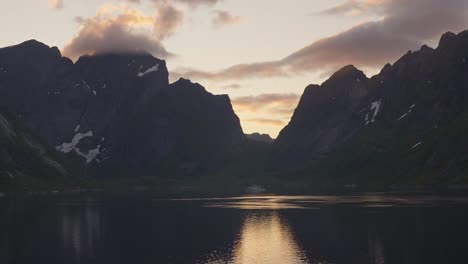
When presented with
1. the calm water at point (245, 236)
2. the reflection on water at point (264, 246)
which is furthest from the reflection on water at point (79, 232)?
the reflection on water at point (264, 246)

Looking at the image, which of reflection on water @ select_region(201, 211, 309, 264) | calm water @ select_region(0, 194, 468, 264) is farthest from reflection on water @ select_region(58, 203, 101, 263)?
reflection on water @ select_region(201, 211, 309, 264)

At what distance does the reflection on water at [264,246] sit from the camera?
3824 inches

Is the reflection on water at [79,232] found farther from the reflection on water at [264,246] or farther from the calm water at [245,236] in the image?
the reflection on water at [264,246]

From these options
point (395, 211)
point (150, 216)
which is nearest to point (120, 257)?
point (150, 216)

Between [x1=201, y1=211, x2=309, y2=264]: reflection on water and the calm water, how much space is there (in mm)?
180

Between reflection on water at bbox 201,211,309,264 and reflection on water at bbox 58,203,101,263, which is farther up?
reflection on water at bbox 58,203,101,263

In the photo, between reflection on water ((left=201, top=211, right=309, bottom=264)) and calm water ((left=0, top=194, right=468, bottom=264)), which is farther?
calm water ((left=0, top=194, right=468, bottom=264))

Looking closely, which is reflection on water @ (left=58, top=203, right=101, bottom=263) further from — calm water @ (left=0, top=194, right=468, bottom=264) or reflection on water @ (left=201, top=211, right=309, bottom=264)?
reflection on water @ (left=201, top=211, right=309, bottom=264)

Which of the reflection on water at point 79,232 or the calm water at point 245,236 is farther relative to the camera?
the reflection on water at point 79,232

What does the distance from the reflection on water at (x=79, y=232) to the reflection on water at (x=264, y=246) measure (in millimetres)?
26693

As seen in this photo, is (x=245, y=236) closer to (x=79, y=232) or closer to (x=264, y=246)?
(x=264, y=246)

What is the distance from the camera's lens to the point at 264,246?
113 m

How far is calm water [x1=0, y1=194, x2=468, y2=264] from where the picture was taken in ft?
323

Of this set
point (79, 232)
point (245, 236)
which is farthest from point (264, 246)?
point (79, 232)
